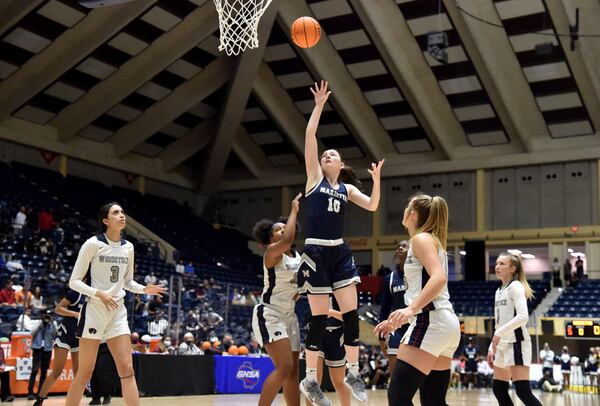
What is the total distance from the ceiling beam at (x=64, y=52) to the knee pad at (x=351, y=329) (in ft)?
62.3

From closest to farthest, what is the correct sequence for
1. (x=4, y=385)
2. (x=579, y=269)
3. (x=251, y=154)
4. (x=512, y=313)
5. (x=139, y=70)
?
(x=512, y=313)
(x=4, y=385)
(x=139, y=70)
(x=579, y=269)
(x=251, y=154)

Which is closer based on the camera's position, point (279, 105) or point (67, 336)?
point (67, 336)

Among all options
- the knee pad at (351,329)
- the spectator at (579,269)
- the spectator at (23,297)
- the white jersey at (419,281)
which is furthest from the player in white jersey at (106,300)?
the spectator at (579,269)

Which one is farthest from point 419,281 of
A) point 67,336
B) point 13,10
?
→ point 13,10

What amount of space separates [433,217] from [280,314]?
230 cm

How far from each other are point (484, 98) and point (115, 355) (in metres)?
24.5

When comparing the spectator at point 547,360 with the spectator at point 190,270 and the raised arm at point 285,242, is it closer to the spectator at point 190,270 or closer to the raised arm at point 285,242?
the spectator at point 190,270

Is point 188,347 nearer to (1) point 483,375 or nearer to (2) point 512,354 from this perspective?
(2) point 512,354

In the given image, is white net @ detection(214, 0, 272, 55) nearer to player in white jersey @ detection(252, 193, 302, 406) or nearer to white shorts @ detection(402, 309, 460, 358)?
player in white jersey @ detection(252, 193, 302, 406)

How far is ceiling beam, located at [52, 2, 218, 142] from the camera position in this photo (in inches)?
1037

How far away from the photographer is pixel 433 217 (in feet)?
16.6

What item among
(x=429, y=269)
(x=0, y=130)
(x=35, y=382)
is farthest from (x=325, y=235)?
(x=0, y=130)

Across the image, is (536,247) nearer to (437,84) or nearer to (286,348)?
(437,84)

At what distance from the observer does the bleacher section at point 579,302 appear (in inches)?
1016
